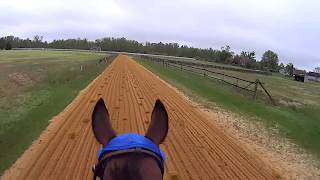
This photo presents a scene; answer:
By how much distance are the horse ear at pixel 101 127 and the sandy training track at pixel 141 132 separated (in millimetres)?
6594

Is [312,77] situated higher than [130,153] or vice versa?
[130,153]

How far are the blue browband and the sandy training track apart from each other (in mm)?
6814

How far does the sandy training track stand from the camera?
10844 millimetres

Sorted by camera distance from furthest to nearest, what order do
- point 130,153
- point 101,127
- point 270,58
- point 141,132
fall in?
point 270,58 < point 141,132 < point 101,127 < point 130,153

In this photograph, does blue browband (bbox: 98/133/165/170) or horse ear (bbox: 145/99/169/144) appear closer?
blue browband (bbox: 98/133/165/170)

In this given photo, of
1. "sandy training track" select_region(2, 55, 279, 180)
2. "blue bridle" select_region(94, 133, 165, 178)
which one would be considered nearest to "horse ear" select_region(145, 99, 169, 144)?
"blue bridle" select_region(94, 133, 165, 178)

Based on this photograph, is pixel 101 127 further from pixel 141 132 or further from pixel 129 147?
pixel 141 132

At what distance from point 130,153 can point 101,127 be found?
19.2 inches

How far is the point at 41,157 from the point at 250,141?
6551 millimetres

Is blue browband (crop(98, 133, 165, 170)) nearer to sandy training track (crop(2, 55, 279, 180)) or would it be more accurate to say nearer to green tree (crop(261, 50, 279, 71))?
sandy training track (crop(2, 55, 279, 180))

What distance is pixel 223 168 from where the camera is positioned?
11562mm

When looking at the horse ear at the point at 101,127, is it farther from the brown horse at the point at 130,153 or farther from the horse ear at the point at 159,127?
the horse ear at the point at 159,127

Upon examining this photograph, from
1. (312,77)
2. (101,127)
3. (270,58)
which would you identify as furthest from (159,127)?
(270,58)

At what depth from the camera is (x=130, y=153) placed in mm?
3316
